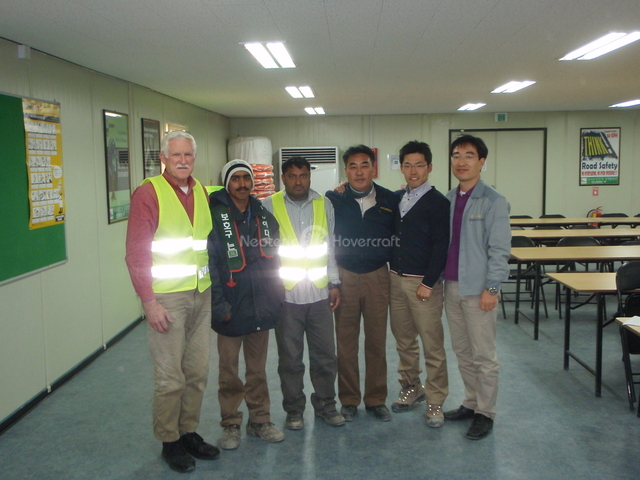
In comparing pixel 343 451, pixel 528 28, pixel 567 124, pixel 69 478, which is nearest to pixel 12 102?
pixel 69 478

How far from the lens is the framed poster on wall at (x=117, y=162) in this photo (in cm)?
498

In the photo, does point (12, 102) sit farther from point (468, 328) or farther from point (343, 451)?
point (468, 328)

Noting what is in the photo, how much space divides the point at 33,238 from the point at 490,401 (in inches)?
130

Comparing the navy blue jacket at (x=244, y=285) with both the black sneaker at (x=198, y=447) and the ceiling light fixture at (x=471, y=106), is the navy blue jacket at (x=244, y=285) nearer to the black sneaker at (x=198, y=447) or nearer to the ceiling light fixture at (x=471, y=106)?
the black sneaker at (x=198, y=447)

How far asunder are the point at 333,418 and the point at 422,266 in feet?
3.65

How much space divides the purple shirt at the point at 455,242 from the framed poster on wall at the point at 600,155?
8330 mm

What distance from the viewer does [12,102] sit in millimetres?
3482

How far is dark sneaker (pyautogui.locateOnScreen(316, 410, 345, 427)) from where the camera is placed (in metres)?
3.23

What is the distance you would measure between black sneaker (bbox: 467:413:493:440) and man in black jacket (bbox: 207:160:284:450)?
3.76ft

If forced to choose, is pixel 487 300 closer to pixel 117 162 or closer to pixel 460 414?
pixel 460 414

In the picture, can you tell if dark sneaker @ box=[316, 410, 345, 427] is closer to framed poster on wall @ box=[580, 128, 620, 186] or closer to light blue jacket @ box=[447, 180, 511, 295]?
light blue jacket @ box=[447, 180, 511, 295]

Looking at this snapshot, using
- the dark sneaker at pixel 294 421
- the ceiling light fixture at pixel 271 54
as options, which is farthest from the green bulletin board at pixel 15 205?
the dark sneaker at pixel 294 421

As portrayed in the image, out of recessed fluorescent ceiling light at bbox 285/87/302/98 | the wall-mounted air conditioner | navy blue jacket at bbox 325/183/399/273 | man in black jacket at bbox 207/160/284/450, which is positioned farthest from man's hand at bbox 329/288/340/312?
the wall-mounted air conditioner

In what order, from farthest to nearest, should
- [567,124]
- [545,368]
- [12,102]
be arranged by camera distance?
[567,124] → [545,368] → [12,102]
